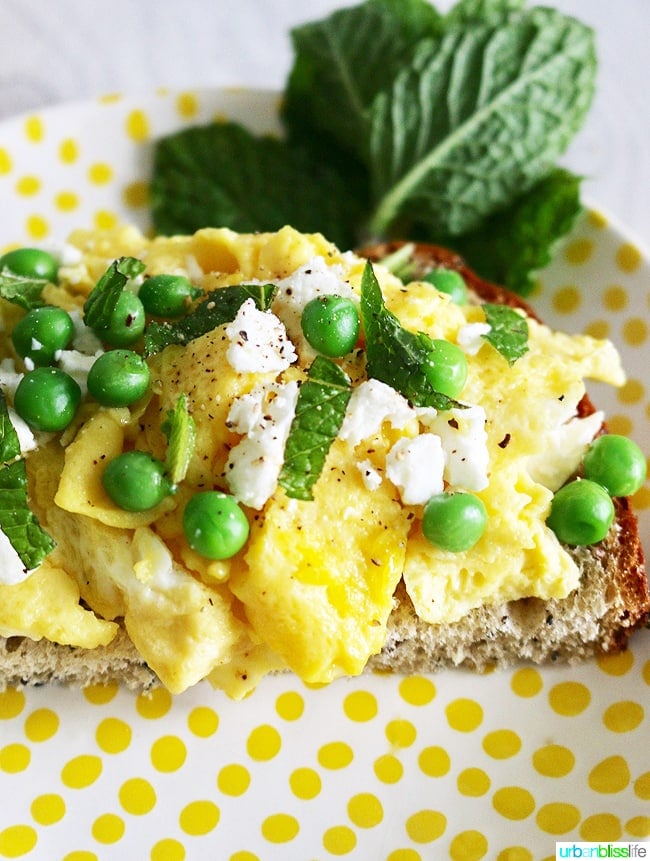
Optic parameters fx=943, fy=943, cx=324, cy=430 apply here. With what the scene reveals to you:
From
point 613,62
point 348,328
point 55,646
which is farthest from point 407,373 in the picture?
point 613,62

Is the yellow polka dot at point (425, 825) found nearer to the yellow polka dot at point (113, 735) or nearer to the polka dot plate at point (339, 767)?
the polka dot plate at point (339, 767)

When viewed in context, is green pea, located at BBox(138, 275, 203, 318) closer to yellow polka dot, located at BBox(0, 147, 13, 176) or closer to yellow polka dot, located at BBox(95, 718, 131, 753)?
yellow polka dot, located at BBox(95, 718, 131, 753)

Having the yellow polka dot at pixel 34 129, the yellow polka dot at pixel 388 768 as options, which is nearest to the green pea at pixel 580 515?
the yellow polka dot at pixel 388 768

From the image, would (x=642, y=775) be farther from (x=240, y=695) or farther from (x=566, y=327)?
(x=566, y=327)

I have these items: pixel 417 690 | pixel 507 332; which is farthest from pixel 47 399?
pixel 417 690

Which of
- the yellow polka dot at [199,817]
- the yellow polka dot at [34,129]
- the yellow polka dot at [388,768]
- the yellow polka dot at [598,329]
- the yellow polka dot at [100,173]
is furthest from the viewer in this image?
the yellow polka dot at [100,173]

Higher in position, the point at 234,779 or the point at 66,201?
the point at 66,201

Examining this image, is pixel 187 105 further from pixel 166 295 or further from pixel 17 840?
pixel 17 840
